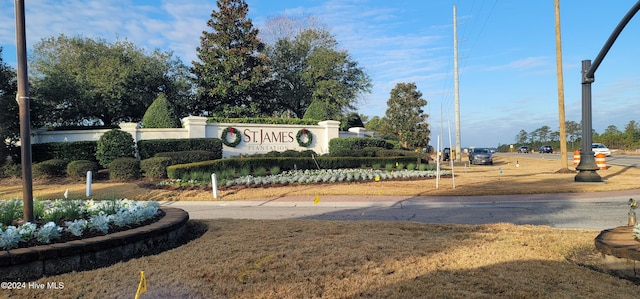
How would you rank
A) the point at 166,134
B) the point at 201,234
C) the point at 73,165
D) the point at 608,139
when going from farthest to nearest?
the point at 608,139, the point at 166,134, the point at 73,165, the point at 201,234

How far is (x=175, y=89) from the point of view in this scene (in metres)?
32.0

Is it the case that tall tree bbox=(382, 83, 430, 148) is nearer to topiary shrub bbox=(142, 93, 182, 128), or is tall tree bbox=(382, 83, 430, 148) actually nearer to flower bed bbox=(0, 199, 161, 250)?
topiary shrub bbox=(142, 93, 182, 128)

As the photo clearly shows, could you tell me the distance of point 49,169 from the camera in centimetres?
1809

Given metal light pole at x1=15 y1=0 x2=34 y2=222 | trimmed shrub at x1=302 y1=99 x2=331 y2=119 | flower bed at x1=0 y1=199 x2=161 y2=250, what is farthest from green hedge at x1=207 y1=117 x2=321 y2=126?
metal light pole at x1=15 y1=0 x2=34 y2=222

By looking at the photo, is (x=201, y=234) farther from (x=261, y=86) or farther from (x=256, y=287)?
(x=261, y=86)

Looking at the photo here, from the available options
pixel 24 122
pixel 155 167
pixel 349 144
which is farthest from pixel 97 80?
pixel 24 122

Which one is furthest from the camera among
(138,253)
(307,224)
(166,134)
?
(166,134)

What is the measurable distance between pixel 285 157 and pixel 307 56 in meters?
19.6

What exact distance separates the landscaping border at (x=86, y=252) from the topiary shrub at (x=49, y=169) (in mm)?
15291

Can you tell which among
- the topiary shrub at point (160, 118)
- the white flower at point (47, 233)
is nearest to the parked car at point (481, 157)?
the topiary shrub at point (160, 118)

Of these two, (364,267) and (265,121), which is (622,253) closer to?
(364,267)

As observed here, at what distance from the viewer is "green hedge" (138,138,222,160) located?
2130 centimetres

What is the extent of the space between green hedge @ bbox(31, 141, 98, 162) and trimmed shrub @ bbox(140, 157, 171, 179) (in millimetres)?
5399

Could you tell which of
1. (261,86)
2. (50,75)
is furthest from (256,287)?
(261,86)
